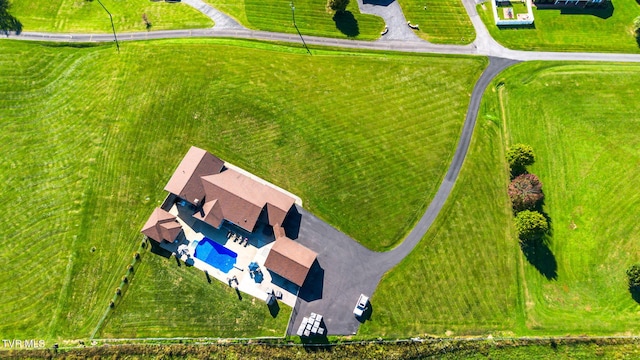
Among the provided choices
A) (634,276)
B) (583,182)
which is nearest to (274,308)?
(634,276)

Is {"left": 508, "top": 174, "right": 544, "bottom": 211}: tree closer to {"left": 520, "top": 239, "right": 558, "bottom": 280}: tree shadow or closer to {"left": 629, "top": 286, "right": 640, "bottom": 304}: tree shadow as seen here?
{"left": 520, "top": 239, "right": 558, "bottom": 280}: tree shadow

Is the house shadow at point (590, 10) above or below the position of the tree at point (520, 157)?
above

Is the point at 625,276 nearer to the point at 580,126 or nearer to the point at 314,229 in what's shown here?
the point at 580,126

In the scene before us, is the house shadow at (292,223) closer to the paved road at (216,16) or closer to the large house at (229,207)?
the large house at (229,207)

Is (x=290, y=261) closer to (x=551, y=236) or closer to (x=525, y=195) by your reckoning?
(x=525, y=195)

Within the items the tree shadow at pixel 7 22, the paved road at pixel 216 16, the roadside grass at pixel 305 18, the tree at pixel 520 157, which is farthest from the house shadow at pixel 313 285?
the tree shadow at pixel 7 22

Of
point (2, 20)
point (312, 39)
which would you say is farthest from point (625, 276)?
point (2, 20)
